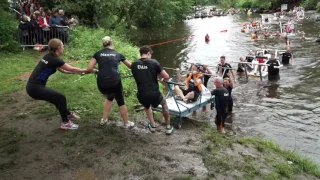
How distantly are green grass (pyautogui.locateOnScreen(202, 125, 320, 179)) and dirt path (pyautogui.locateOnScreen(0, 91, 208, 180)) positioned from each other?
0.27 m

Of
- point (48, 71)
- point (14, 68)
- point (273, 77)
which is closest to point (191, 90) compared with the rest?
point (48, 71)

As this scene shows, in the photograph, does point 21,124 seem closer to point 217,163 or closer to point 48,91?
point 48,91

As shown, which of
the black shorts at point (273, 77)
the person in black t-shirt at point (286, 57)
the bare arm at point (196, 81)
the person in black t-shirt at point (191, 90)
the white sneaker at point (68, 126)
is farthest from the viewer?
the person in black t-shirt at point (286, 57)

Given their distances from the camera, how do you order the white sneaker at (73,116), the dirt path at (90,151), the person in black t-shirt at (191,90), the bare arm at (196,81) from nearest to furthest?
the dirt path at (90,151)
the white sneaker at (73,116)
the person in black t-shirt at (191,90)
the bare arm at (196,81)

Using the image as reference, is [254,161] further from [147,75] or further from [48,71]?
[48,71]

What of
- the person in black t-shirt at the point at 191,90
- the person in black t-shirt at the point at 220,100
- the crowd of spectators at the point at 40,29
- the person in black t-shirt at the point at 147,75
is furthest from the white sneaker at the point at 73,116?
the crowd of spectators at the point at 40,29

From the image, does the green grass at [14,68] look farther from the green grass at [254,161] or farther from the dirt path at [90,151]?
the green grass at [254,161]

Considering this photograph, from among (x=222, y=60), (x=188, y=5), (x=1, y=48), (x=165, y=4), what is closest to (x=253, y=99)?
(x=222, y=60)

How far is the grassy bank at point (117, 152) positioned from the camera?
563 cm

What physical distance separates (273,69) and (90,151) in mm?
11736

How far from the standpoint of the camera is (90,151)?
621 centimetres

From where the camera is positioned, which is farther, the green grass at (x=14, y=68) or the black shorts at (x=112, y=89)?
the green grass at (x=14, y=68)

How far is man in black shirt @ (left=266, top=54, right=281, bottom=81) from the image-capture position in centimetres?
1563

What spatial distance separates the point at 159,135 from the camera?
7.23 m
